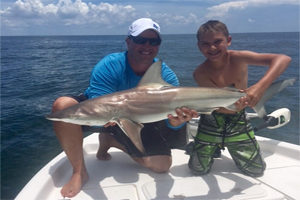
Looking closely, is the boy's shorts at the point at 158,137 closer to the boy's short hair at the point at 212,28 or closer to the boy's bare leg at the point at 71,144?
the boy's bare leg at the point at 71,144

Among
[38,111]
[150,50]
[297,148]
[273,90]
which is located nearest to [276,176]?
[297,148]

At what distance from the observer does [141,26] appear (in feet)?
10.9

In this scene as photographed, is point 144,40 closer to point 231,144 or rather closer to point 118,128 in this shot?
point 118,128

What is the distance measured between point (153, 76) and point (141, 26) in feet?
3.38

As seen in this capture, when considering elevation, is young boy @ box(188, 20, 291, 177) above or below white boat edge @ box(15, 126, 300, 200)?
above

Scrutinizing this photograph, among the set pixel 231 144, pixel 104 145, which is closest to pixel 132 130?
pixel 104 145

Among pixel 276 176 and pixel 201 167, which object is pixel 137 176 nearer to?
pixel 201 167

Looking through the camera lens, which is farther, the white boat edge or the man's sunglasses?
the man's sunglasses

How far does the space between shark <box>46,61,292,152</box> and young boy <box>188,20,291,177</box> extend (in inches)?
34.0

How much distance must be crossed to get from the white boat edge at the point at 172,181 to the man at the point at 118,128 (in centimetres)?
17

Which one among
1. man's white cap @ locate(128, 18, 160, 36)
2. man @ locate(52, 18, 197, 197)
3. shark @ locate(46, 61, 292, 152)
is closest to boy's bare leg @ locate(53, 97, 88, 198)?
man @ locate(52, 18, 197, 197)

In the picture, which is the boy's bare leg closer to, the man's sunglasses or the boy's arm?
the man's sunglasses

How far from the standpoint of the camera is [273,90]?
116 inches

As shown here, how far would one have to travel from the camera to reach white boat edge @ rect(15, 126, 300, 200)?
2902mm
